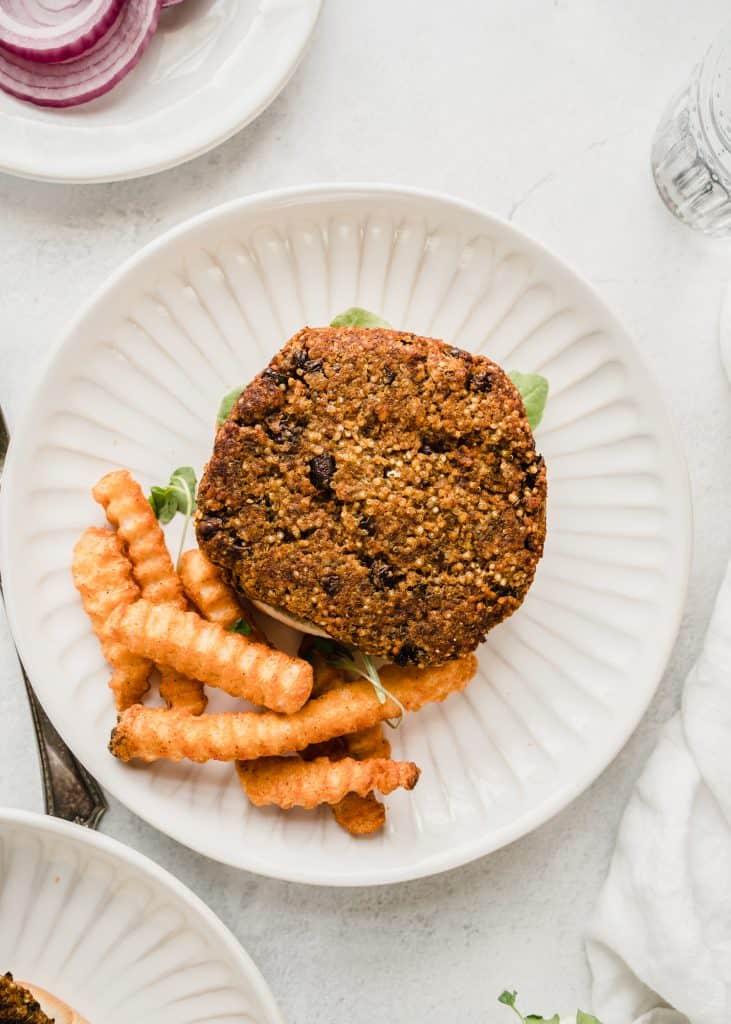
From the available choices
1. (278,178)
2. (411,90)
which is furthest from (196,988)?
(411,90)

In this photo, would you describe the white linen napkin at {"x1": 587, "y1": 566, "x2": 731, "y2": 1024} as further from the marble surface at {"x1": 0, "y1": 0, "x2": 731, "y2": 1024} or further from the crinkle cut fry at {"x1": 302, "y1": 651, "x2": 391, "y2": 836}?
the crinkle cut fry at {"x1": 302, "y1": 651, "x2": 391, "y2": 836}

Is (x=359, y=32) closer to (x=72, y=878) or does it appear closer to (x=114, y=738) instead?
(x=114, y=738)

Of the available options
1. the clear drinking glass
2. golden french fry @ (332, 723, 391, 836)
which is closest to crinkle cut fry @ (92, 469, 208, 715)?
golden french fry @ (332, 723, 391, 836)


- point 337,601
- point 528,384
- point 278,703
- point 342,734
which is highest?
point 528,384

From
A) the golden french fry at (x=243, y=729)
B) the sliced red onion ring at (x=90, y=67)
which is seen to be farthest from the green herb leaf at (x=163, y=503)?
the sliced red onion ring at (x=90, y=67)

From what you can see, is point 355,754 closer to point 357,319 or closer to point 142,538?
point 142,538

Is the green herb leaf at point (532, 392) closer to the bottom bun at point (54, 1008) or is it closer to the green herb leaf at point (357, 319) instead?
the green herb leaf at point (357, 319)
